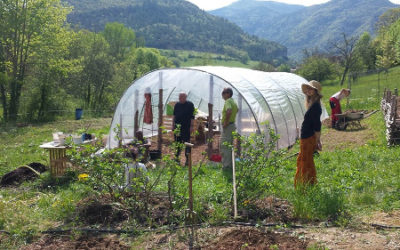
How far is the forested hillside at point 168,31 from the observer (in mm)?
162250

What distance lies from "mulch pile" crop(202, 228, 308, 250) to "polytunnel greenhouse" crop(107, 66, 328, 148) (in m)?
4.98

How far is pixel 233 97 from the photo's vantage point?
1014 centimetres

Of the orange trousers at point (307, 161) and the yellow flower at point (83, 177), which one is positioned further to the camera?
the orange trousers at point (307, 161)

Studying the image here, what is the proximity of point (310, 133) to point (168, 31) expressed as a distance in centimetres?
17486

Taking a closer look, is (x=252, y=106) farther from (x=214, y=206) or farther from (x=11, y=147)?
(x=11, y=147)

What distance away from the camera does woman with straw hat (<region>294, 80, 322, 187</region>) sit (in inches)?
220

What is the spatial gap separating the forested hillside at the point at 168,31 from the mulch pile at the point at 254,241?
492 feet

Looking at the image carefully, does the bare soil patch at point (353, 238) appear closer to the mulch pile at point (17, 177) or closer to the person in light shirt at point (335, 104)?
the mulch pile at point (17, 177)

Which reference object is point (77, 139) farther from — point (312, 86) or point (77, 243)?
point (312, 86)

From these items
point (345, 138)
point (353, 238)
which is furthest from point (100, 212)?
point (345, 138)

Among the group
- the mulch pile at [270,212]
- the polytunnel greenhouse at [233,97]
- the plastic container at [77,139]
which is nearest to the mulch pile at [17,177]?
the plastic container at [77,139]

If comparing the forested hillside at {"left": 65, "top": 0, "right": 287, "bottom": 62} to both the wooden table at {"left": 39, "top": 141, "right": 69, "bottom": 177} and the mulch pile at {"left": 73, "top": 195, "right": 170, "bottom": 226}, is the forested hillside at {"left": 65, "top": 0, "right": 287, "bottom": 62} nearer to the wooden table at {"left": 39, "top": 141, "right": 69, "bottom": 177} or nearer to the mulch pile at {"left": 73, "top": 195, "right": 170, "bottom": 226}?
the wooden table at {"left": 39, "top": 141, "right": 69, "bottom": 177}

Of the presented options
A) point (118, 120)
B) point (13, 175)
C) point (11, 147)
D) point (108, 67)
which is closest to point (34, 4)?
point (108, 67)

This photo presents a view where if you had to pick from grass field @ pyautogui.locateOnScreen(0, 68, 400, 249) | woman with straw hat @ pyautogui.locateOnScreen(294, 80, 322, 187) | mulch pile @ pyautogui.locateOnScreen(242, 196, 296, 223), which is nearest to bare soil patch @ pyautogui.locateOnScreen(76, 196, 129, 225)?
grass field @ pyautogui.locateOnScreen(0, 68, 400, 249)
